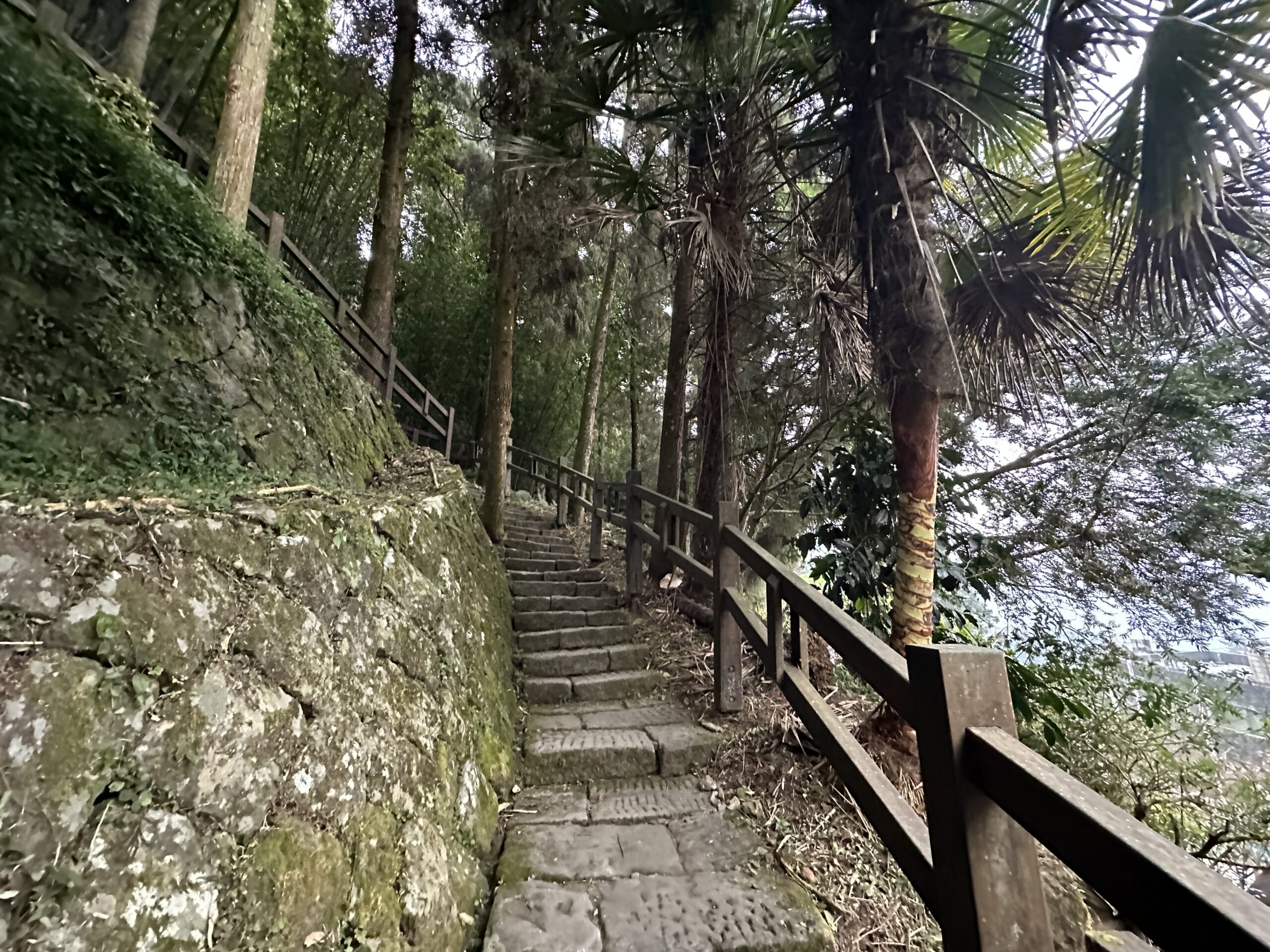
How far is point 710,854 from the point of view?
206 centimetres

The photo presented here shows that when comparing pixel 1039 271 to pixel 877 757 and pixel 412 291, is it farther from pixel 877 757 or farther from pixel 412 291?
pixel 412 291

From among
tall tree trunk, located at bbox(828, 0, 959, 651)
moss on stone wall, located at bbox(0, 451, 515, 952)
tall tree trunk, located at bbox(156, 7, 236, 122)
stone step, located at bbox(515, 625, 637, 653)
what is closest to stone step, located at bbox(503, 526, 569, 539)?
stone step, located at bbox(515, 625, 637, 653)

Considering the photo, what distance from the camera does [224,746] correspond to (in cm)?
131

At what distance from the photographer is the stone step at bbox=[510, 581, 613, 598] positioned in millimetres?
4887

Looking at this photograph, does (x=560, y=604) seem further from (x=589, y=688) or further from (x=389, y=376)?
(x=389, y=376)

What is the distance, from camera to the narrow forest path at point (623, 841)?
171 centimetres

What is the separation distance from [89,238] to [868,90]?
3.44m

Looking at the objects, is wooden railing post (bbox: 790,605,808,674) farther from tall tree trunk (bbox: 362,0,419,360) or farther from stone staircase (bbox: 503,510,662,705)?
tall tree trunk (bbox: 362,0,419,360)

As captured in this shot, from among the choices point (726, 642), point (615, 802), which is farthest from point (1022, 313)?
point (615, 802)

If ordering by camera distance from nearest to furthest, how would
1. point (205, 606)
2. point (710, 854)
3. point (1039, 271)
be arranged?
1. point (205, 606)
2. point (710, 854)
3. point (1039, 271)

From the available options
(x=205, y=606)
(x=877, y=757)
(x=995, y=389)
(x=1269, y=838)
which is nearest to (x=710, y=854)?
(x=877, y=757)

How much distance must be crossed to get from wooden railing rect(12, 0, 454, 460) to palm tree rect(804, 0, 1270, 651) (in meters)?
3.99

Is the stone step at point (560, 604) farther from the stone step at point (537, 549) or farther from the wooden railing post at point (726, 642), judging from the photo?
the wooden railing post at point (726, 642)

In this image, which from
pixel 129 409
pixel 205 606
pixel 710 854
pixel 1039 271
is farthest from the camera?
pixel 1039 271
